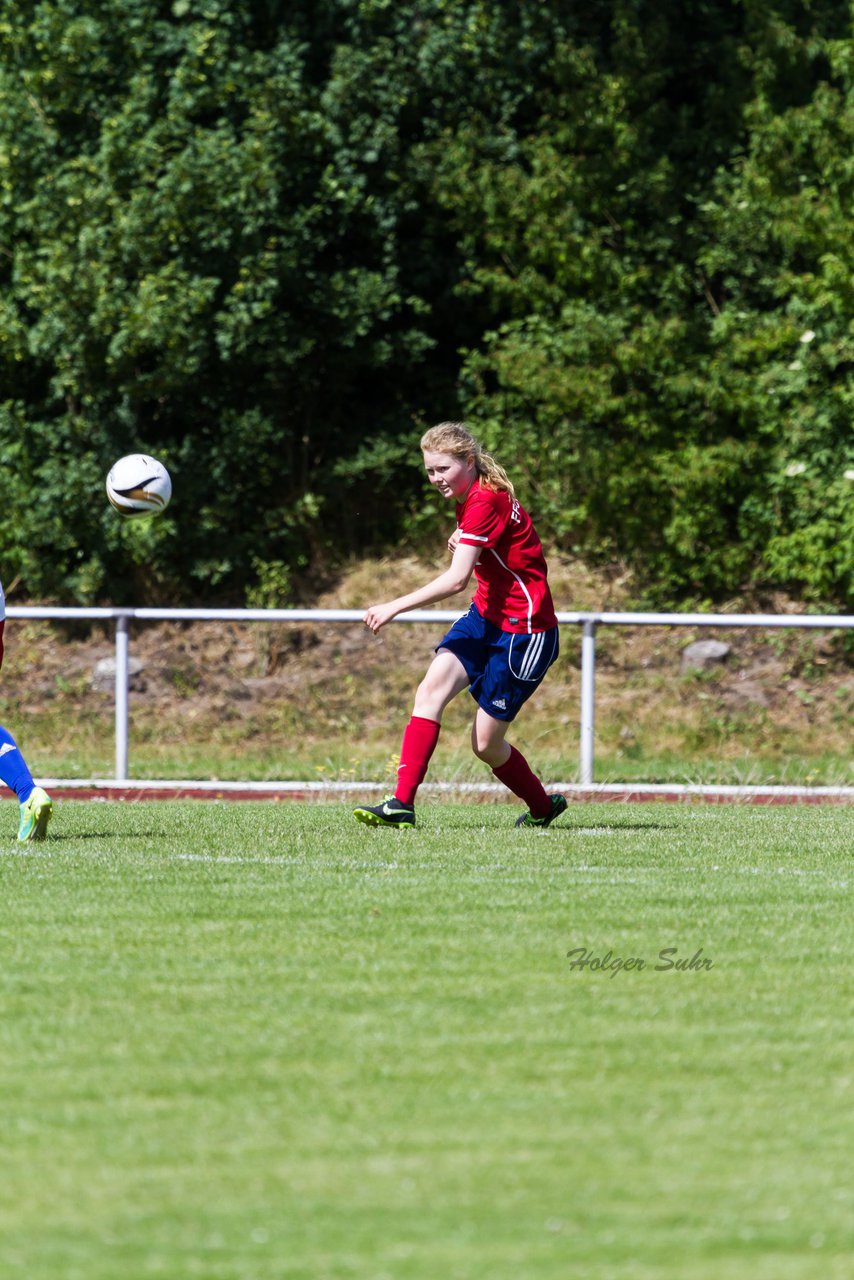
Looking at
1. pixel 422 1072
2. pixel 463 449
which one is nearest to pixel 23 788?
pixel 463 449

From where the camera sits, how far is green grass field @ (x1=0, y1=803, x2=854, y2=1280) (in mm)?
3193

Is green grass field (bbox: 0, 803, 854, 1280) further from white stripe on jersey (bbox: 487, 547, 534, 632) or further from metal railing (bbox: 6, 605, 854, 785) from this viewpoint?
metal railing (bbox: 6, 605, 854, 785)

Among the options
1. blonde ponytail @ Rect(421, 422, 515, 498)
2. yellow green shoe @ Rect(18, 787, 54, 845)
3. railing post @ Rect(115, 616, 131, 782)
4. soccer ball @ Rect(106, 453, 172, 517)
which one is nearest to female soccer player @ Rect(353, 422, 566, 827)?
blonde ponytail @ Rect(421, 422, 515, 498)

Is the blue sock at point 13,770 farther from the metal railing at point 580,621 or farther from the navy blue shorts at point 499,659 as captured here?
the metal railing at point 580,621

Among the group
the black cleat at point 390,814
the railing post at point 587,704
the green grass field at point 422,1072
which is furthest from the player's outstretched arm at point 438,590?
the railing post at point 587,704

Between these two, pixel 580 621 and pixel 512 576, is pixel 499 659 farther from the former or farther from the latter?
pixel 580 621

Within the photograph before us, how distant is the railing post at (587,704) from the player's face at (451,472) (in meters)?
4.21

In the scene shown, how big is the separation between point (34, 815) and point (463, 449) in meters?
2.68

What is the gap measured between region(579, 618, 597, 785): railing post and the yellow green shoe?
204 inches

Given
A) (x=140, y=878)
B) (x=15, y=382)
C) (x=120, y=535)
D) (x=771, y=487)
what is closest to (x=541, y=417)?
(x=771, y=487)

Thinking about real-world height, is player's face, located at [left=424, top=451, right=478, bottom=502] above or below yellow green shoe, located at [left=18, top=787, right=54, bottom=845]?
above

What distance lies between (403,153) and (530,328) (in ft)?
8.81

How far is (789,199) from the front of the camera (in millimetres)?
19422

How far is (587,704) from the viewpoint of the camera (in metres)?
12.8
